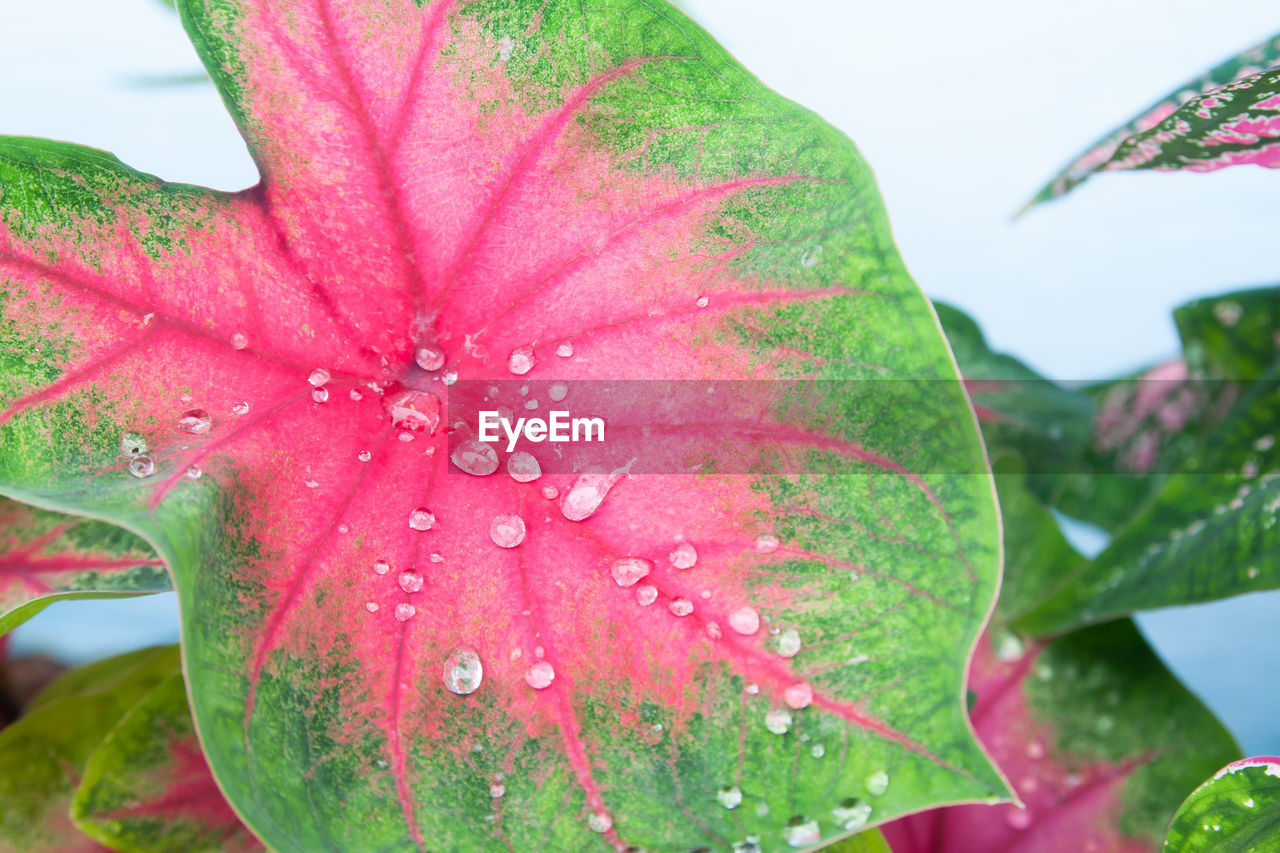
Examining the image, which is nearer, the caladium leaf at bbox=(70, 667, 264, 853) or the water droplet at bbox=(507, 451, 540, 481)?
the water droplet at bbox=(507, 451, 540, 481)

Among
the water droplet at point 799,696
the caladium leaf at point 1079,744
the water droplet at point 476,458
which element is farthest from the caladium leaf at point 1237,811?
the water droplet at point 476,458

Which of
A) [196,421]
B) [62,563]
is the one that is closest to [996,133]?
[196,421]

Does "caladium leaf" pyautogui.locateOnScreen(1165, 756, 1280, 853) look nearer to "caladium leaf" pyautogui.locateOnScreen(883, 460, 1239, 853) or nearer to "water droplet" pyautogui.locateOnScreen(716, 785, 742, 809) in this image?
"caladium leaf" pyautogui.locateOnScreen(883, 460, 1239, 853)

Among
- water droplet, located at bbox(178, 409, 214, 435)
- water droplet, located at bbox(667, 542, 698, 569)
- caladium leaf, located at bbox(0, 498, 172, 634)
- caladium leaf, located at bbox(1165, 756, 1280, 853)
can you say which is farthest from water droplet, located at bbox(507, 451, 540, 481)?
caladium leaf, located at bbox(1165, 756, 1280, 853)

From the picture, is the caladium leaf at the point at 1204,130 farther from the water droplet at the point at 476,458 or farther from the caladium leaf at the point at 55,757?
the caladium leaf at the point at 55,757

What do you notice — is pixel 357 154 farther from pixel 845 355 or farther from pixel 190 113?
pixel 190 113

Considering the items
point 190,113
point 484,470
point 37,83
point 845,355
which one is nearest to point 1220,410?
point 845,355
